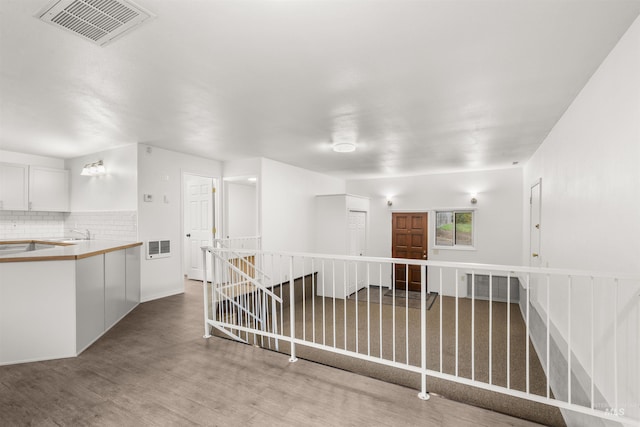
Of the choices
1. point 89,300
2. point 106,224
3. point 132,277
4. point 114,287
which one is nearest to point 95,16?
point 89,300

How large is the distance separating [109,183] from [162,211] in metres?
1.01

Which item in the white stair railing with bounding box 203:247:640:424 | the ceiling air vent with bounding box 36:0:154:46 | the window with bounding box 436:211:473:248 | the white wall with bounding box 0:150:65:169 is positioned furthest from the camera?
the window with bounding box 436:211:473:248

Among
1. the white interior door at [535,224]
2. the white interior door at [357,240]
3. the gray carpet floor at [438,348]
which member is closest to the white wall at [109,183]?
the gray carpet floor at [438,348]

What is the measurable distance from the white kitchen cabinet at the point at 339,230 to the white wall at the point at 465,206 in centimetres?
85

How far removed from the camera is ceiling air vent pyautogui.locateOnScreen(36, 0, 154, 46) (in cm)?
156

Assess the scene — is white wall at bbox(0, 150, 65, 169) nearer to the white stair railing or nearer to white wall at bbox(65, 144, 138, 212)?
white wall at bbox(65, 144, 138, 212)

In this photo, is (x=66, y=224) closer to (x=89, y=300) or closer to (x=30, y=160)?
(x=30, y=160)

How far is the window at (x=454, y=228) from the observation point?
7.02 meters

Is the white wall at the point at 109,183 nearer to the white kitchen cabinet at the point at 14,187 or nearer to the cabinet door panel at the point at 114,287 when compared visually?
the white kitchen cabinet at the point at 14,187

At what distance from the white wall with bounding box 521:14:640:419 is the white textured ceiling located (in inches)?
8.2

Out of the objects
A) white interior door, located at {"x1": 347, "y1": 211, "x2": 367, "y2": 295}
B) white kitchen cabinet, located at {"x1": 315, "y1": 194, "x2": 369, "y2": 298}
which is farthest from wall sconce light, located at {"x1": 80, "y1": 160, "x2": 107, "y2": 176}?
white interior door, located at {"x1": 347, "y1": 211, "x2": 367, "y2": 295}

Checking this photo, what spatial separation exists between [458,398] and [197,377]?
2.27 metres

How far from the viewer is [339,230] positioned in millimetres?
6973

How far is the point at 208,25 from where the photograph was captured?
1.74 metres
